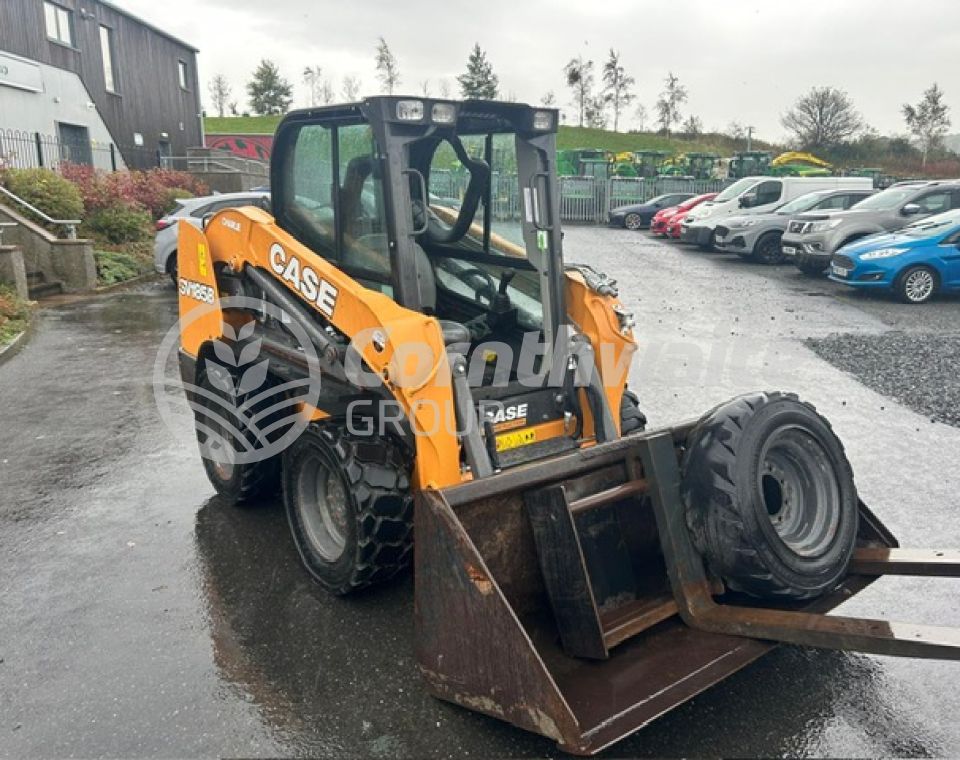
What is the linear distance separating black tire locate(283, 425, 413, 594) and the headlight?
1451 cm

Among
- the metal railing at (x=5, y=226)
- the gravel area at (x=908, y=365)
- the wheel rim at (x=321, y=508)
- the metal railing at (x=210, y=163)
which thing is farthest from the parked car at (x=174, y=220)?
the metal railing at (x=210, y=163)

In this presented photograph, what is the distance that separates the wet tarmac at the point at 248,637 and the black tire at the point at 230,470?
0.14 meters

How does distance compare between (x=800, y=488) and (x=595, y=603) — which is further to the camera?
(x=800, y=488)

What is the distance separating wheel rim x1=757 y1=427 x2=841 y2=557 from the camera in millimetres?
3738

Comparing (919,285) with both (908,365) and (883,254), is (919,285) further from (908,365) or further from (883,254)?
(908,365)

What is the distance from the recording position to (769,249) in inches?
744

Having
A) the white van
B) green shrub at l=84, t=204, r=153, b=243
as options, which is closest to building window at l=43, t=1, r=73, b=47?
green shrub at l=84, t=204, r=153, b=243

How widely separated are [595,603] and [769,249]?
17.4 metres

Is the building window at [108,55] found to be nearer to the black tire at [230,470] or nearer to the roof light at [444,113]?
the black tire at [230,470]

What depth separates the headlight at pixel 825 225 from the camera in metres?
15.9

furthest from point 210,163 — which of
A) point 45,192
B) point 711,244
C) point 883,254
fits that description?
point 883,254

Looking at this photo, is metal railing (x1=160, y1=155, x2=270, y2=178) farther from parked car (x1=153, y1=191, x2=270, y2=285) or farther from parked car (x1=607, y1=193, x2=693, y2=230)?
parked car (x1=153, y1=191, x2=270, y2=285)

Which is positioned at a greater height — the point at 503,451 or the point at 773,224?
the point at 773,224

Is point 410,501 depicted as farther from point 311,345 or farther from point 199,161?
point 199,161
